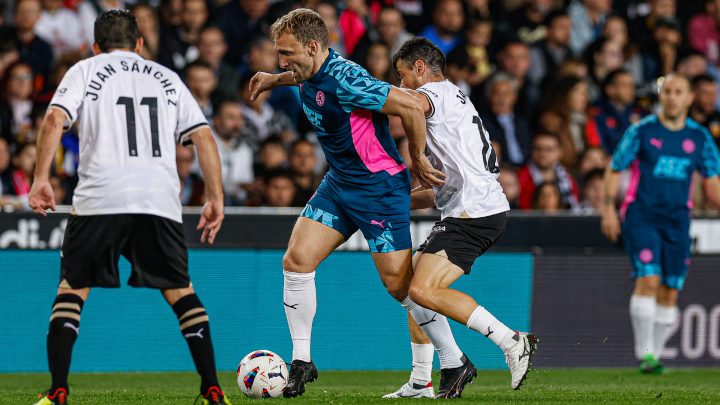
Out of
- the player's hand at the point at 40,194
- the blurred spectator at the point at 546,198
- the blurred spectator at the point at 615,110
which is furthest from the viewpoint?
the blurred spectator at the point at 615,110

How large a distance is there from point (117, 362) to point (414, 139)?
180 inches

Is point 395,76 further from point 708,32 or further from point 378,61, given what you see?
point 708,32

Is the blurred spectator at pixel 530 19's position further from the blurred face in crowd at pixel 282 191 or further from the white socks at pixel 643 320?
the white socks at pixel 643 320

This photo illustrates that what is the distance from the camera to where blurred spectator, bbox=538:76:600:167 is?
14188 millimetres

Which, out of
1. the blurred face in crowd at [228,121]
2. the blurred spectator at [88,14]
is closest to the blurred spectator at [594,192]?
the blurred face in crowd at [228,121]

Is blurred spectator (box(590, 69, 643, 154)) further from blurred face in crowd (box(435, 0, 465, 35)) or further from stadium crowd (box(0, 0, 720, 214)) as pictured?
blurred face in crowd (box(435, 0, 465, 35))

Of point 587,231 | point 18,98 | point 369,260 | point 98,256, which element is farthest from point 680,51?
point 98,256

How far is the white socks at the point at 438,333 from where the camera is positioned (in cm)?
805

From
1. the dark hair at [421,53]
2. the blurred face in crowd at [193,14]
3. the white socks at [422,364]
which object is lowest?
the white socks at [422,364]

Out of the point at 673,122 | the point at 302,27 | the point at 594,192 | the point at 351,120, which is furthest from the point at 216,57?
the point at 302,27

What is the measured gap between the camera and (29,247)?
10.8m

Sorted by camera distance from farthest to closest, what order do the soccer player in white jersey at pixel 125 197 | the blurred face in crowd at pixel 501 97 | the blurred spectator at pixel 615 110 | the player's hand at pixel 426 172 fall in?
the blurred spectator at pixel 615 110 → the blurred face in crowd at pixel 501 97 → the player's hand at pixel 426 172 → the soccer player in white jersey at pixel 125 197

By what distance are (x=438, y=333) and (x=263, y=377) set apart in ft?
3.78

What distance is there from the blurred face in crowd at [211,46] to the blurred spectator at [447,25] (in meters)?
→ 2.67
